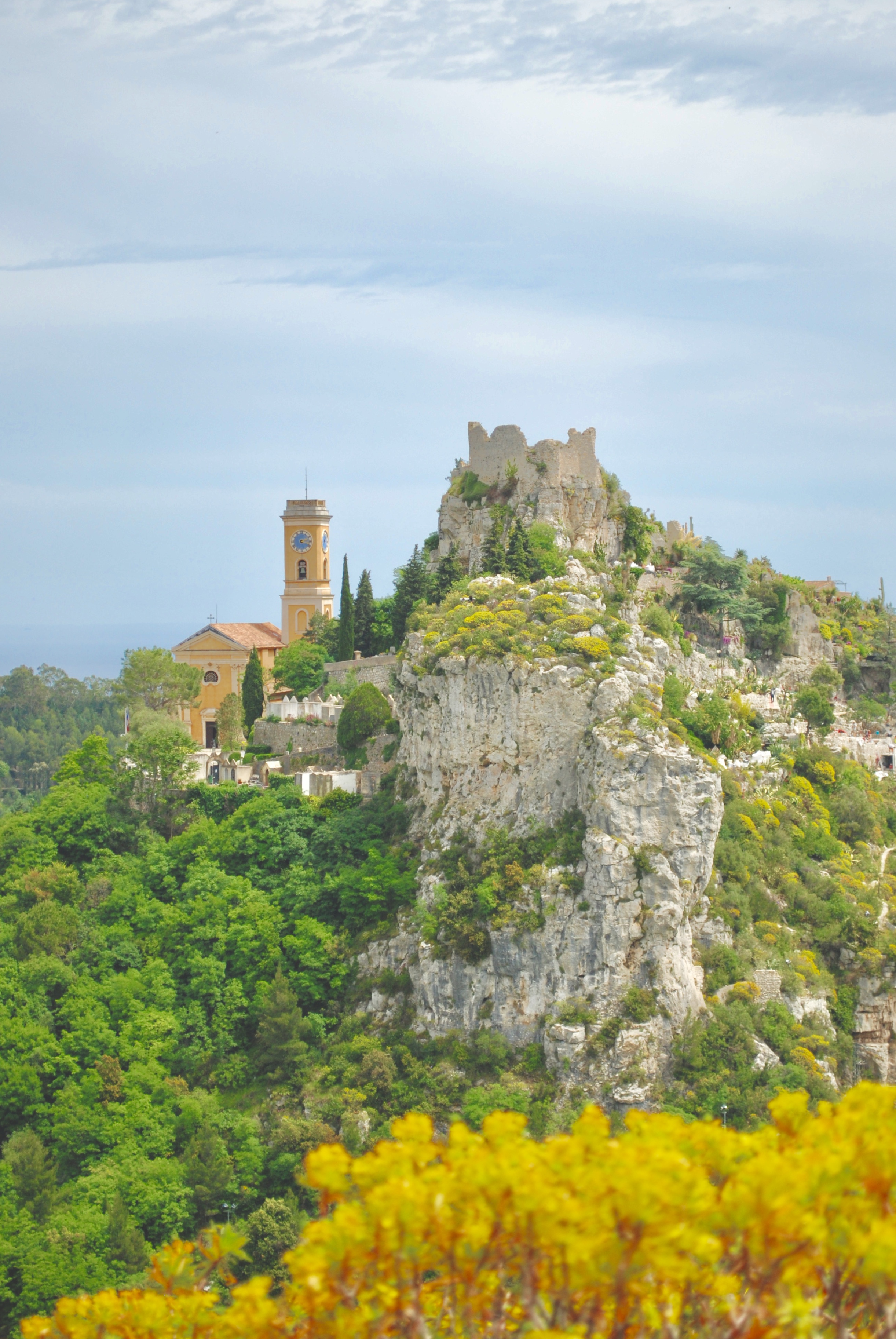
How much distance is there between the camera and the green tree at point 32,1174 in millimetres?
37562

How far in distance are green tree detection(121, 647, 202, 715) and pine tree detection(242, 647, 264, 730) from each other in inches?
188

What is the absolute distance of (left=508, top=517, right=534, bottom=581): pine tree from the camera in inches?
1924

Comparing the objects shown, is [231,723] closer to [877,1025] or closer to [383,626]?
[383,626]

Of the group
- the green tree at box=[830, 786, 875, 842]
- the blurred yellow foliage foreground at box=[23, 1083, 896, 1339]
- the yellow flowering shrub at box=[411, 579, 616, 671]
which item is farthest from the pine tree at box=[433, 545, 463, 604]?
the blurred yellow foliage foreground at box=[23, 1083, 896, 1339]

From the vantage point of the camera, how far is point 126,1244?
35.6m

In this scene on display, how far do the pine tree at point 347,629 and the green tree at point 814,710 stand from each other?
1681cm

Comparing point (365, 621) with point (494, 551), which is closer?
point (494, 551)

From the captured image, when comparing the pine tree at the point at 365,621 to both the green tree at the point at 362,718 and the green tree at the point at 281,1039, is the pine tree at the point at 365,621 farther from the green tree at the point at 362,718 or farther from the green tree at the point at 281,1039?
the green tree at the point at 281,1039

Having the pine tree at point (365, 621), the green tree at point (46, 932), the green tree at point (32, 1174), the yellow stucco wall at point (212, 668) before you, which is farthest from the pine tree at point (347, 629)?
the green tree at point (32, 1174)

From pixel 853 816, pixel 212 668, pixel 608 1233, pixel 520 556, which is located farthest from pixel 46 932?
pixel 608 1233

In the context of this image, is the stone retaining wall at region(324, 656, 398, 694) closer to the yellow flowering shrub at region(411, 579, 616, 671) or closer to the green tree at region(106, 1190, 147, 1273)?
the yellow flowering shrub at region(411, 579, 616, 671)

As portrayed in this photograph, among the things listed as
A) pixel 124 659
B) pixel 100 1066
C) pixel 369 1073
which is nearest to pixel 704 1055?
pixel 369 1073

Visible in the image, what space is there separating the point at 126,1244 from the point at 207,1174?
284 cm

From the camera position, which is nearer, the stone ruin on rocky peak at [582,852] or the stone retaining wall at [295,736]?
the stone ruin on rocky peak at [582,852]
